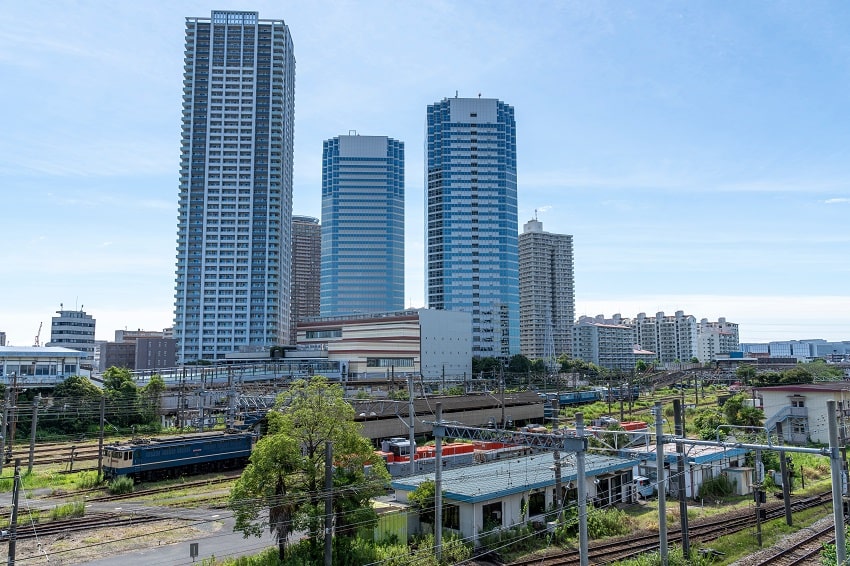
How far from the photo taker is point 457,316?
10762 cm

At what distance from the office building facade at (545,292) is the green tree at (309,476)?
500ft

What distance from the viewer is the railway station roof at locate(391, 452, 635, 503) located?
75.2 feet

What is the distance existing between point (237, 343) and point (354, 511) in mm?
102023

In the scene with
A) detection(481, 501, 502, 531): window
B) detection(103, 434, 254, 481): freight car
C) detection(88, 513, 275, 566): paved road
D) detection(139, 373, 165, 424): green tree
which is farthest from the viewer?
detection(139, 373, 165, 424): green tree

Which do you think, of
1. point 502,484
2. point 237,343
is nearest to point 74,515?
point 502,484

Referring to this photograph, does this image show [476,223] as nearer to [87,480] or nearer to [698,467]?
[698,467]


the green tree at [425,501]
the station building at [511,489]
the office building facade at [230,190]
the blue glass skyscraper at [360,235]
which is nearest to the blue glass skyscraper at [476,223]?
the blue glass skyscraper at [360,235]

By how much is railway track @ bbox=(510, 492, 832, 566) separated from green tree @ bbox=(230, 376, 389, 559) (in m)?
5.83

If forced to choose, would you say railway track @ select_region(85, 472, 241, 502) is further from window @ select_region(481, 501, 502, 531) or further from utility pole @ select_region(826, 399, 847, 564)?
utility pole @ select_region(826, 399, 847, 564)

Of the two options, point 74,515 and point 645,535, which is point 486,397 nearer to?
point 645,535

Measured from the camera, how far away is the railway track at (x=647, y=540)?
20.5 m

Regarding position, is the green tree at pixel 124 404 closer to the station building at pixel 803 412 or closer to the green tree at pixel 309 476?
the green tree at pixel 309 476

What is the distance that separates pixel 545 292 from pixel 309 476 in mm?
160290

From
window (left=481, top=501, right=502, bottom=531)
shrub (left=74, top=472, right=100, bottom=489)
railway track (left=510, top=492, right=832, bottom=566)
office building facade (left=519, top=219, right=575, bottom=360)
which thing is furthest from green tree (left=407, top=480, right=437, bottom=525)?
office building facade (left=519, top=219, right=575, bottom=360)
